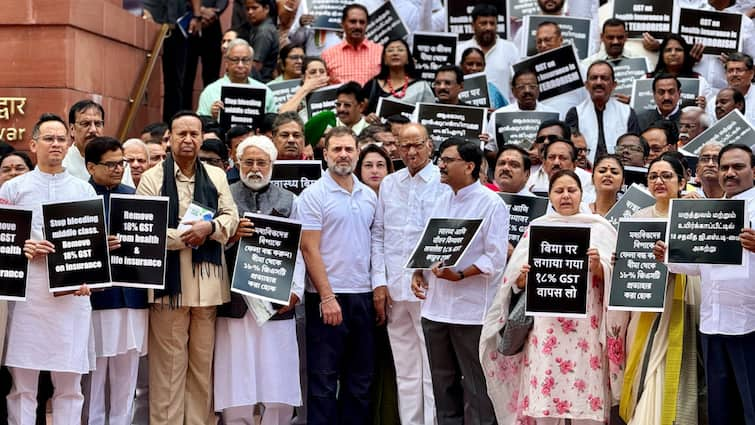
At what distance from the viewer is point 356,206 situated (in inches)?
407

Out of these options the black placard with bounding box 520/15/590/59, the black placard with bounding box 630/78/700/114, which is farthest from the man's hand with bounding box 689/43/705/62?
the black placard with bounding box 520/15/590/59

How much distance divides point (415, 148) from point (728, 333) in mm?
2875

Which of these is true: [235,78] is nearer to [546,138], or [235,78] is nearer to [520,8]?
[546,138]

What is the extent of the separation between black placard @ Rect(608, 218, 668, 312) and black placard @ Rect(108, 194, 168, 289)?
121 inches

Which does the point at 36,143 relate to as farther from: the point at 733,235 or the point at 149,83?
the point at 149,83

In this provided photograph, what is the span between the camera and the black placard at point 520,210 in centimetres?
1034

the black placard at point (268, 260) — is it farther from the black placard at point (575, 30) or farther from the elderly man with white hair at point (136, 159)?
the black placard at point (575, 30)

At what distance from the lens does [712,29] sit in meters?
14.8

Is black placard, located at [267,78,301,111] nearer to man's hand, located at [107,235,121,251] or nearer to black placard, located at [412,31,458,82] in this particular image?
Result: black placard, located at [412,31,458,82]

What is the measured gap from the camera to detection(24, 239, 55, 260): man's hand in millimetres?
9117

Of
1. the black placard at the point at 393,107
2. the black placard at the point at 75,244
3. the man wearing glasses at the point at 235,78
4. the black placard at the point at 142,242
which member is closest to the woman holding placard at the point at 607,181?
the black placard at the point at 142,242

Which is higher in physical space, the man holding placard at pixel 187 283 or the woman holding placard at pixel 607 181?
the woman holding placard at pixel 607 181

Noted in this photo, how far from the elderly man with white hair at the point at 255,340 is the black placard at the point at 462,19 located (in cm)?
647

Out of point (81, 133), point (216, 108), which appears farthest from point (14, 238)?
point (216, 108)
